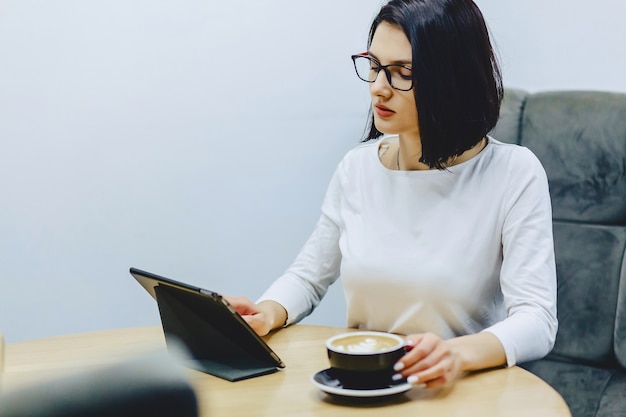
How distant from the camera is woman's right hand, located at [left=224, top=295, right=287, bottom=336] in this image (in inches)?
51.6

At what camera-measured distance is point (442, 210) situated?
4.66ft

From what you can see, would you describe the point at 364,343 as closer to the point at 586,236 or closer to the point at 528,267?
the point at 528,267

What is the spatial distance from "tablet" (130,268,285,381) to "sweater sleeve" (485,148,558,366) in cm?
35

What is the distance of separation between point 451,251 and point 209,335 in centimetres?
47

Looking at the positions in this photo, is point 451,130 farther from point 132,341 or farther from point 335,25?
point 335,25

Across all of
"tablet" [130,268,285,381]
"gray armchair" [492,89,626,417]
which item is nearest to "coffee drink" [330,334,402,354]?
"tablet" [130,268,285,381]

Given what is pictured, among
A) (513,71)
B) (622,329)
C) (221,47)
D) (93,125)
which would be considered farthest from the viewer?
(513,71)

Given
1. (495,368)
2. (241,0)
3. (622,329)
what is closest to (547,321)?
(495,368)

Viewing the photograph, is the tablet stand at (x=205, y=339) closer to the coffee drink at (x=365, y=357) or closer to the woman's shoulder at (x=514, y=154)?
the coffee drink at (x=365, y=357)

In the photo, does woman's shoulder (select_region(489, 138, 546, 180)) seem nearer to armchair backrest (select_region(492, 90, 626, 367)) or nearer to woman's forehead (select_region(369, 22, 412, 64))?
woman's forehead (select_region(369, 22, 412, 64))

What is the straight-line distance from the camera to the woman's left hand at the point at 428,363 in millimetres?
997

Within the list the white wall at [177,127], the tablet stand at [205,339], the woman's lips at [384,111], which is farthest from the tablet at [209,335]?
the white wall at [177,127]

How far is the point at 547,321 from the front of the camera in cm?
128

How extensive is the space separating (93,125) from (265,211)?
537mm
